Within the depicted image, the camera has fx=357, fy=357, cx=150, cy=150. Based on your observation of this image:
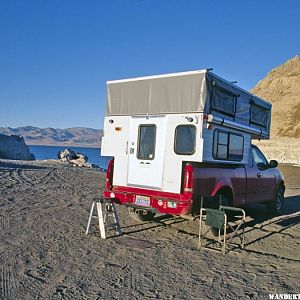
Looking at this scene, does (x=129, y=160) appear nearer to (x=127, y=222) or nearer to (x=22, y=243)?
(x=127, y=222)

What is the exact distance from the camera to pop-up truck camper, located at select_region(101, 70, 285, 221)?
6707mm

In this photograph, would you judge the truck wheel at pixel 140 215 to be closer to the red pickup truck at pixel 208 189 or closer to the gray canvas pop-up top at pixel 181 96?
the red pickup truck at pixel 208 189

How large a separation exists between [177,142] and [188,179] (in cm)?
79

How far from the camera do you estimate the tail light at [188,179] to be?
21.6 feet

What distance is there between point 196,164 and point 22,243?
341 cm

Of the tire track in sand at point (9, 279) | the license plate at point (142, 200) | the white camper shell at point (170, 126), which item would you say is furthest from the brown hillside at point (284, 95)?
the tire track in sand at point (9, 279)

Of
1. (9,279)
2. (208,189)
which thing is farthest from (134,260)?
(208,189)

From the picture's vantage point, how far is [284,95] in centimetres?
8381

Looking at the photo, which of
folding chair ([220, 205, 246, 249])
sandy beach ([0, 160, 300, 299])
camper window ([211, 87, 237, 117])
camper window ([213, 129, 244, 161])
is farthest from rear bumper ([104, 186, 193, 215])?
camper window ([211, 87, 237, 117])

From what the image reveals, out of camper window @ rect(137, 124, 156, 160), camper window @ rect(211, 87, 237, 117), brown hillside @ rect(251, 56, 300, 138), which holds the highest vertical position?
brown hillside @ rect(251, 56, 300, 138)

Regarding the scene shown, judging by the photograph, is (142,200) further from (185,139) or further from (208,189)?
(185,139)

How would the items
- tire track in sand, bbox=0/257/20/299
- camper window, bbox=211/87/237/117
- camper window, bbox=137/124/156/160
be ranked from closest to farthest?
tire track in sand, bbox=0/257/20/299 < camper window, bbox=211/87/237/117 < camper window, bbox=137/124/156/160

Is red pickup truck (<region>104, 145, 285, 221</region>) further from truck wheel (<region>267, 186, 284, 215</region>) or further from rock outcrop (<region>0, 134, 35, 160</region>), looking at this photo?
rock outcrop (<region>0, 134, 35, 160</region>)

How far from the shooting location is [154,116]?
7.29m
